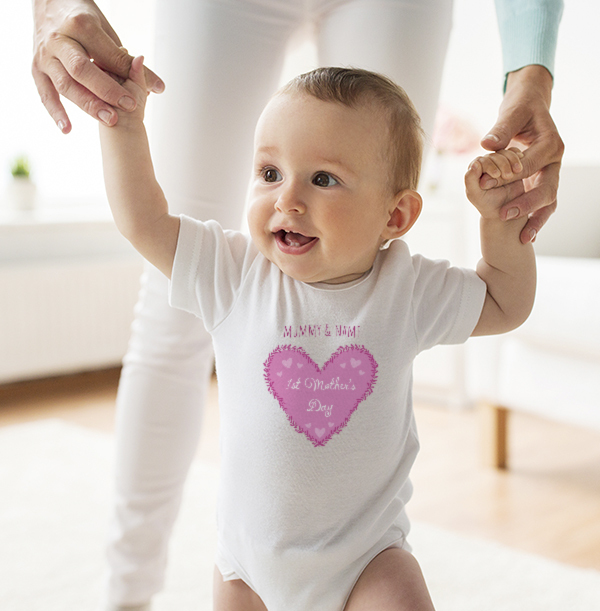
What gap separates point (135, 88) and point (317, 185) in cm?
22

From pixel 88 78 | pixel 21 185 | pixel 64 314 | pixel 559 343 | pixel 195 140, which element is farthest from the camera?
pixel 21 185

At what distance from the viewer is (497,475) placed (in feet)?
6.74

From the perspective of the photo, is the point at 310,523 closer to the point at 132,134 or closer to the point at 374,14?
the point at 132,134

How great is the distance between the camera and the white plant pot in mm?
3102

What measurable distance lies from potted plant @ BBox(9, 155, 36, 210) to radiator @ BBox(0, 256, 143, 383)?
1.06 feet

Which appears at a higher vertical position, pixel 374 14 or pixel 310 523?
pixel 374 14

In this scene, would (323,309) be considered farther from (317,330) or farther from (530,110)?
(530,110)

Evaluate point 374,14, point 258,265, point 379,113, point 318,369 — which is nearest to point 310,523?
point 318,369

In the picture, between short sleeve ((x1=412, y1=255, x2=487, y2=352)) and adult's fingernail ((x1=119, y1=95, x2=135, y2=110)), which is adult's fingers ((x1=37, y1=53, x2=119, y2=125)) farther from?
short sleeve ((x1=412, y1=255, x2=487, y2=352))

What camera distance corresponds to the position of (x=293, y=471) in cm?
82

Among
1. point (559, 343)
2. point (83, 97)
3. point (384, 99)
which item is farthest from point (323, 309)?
point (559, 343)

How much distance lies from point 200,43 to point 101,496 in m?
1.27

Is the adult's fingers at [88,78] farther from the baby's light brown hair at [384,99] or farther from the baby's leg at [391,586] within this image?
the baby's leg at [391,586]

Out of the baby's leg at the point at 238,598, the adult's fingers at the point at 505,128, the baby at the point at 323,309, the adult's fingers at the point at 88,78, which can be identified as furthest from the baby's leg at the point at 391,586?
the adult's fingers at the point at 88,78
